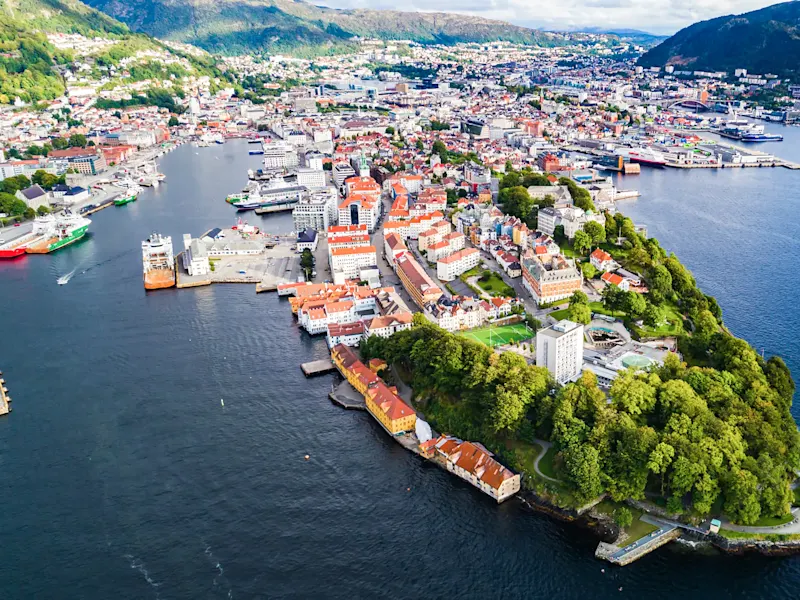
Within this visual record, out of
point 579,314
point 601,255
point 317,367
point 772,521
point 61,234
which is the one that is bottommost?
point 772,521

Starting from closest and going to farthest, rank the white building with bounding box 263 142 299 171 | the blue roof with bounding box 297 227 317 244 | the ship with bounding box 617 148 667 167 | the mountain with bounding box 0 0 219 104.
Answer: the blue roof with bounding box 297 227 317 244 → the white building with bounding box 263 142 299 171 → the ship with bounding box 617 148 667 167 → the mountain with bounding box 0 0 219 104

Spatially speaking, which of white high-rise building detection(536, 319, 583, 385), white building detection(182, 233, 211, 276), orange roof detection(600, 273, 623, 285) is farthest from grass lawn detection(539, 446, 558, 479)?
white building detection(182, 233, 211, 276)

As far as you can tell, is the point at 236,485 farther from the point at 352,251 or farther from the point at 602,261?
the point at 602,261

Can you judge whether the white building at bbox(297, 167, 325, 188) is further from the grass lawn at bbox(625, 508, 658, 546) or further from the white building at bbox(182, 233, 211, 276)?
the grass lawn at bbox(625, 508, 658, 546)

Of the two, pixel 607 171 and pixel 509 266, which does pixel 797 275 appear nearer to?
pixel 509 266

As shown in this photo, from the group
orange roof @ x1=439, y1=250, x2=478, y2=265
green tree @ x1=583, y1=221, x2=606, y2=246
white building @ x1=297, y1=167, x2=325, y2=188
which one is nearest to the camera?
orange roof @ x1=439, y1=250, x2=478, y2=265

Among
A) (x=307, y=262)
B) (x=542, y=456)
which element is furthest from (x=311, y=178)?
(x=542, y=456)

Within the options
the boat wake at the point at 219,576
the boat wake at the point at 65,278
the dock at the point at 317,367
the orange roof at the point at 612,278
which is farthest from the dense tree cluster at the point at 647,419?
the boat wake at the point at 65,278
